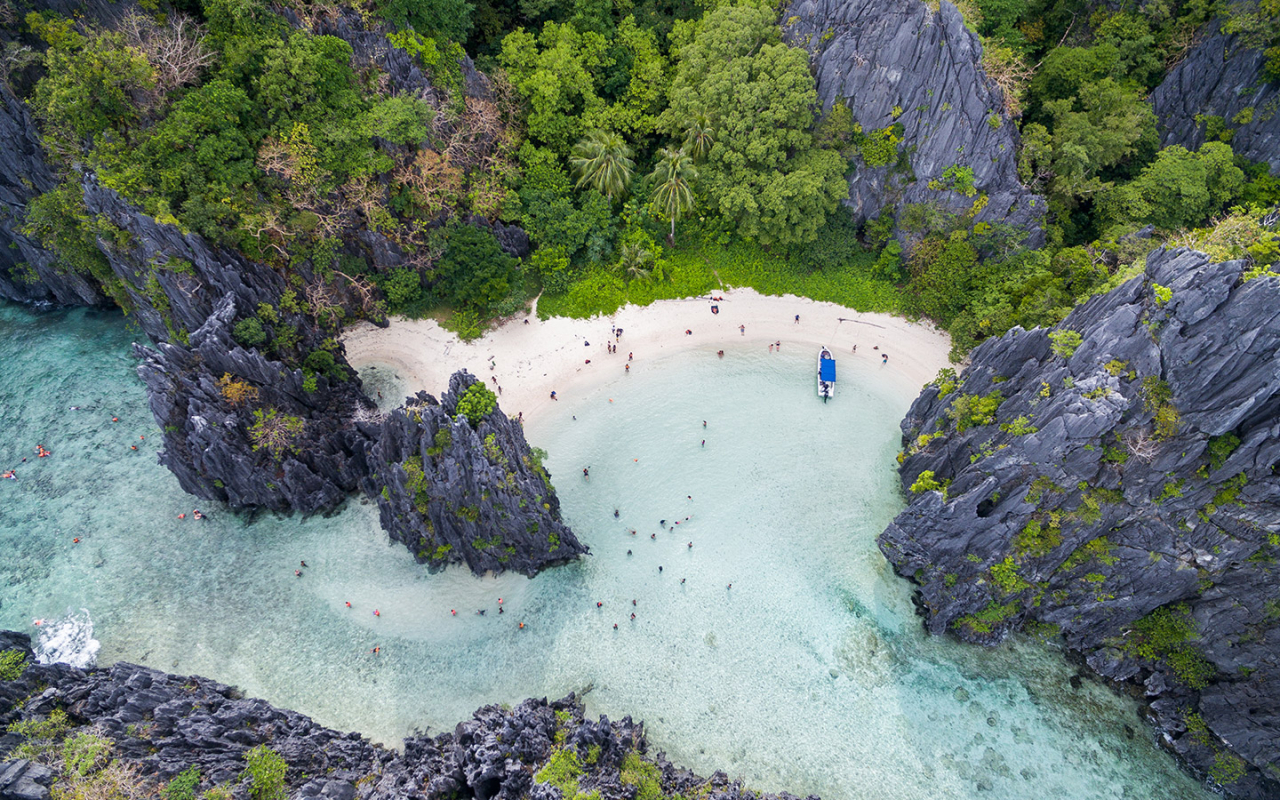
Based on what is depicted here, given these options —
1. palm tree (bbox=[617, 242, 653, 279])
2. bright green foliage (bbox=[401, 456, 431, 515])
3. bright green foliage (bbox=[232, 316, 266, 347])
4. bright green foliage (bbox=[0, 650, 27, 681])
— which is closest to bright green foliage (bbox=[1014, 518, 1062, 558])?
palm tree (bbox=[617, 242, 653, 279])

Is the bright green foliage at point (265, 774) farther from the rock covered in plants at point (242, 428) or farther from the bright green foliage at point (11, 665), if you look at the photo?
the rock covered in plants at point (242, 428)

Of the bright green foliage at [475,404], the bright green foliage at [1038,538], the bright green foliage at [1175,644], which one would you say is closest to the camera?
the bright green foliage at [1175,644]

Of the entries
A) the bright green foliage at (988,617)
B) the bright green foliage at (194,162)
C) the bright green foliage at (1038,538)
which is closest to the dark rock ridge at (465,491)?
the bright green foliage at (194,162)

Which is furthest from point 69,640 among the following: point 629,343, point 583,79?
point 583,79

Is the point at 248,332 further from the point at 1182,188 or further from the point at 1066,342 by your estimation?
the point at 1182,188

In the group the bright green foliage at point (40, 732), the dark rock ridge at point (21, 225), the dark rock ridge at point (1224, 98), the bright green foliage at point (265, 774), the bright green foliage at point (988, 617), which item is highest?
the dark rock ridge at point (1224, 98)

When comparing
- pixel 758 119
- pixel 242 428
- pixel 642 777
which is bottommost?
pixel 242 428
